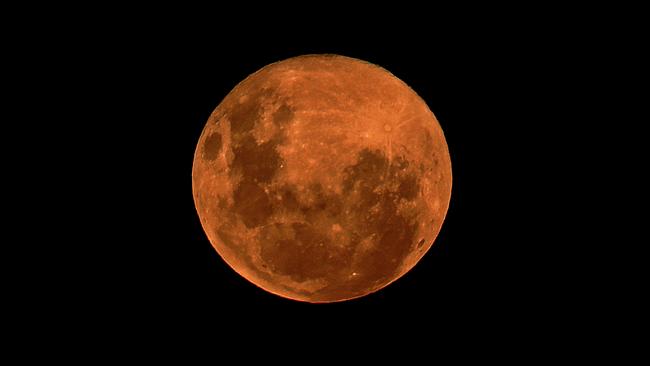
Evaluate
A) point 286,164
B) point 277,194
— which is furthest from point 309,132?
point 277,194

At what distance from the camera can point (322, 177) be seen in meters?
3.40

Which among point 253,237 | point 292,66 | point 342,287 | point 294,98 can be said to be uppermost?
point 292,66

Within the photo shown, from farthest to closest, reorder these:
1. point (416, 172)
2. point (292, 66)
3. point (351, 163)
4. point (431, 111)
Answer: point (431, 111) → point (292, 66) → point (416, 172) → point (351, 163)

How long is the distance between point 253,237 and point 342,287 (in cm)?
81

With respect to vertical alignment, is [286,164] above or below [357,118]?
below

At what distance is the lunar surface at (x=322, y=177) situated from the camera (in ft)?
11.3

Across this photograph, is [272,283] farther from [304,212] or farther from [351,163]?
[351,163]

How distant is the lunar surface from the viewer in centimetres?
343

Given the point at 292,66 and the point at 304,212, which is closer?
the point at 304,212

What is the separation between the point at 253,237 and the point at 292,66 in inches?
54.1

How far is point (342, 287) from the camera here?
12.7ft

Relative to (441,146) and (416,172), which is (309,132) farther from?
(441,146)

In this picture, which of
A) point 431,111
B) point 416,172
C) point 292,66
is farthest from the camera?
point 431,111

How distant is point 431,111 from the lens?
4215 millimetres
